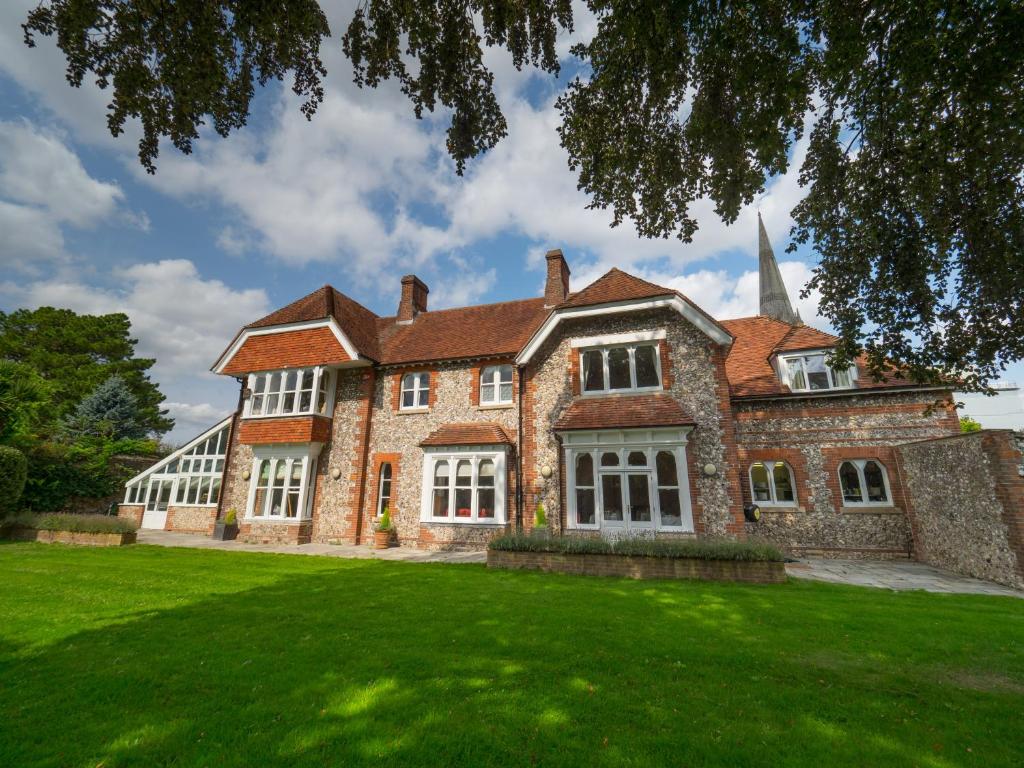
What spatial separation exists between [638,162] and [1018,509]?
38.6 ft

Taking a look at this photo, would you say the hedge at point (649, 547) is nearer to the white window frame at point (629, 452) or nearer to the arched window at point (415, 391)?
the white window frame at point (629, 452)

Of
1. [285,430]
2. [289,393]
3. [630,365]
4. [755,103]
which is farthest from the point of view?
[289,393]

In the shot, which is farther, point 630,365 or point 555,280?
point 555,280

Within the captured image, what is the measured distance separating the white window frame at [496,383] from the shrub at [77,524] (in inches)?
526

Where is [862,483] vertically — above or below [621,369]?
below

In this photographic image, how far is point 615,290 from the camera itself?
15508 mm

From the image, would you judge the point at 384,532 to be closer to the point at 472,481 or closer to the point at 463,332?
the point at 472,481

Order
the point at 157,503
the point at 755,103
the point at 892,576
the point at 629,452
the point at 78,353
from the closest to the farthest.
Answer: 1. the point at 755,103
2. the point at 892,576
3. the point at 629,452
4. the point at 157,503
5. the point at 78,353

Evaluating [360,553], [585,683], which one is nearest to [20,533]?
[360,553]

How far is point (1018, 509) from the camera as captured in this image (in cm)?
995

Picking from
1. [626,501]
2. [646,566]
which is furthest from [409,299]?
[646,566]

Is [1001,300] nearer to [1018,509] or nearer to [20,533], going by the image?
[1018,509]

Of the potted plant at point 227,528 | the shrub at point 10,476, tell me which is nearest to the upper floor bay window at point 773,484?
the potted plant at point 227,528

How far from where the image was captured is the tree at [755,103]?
4.45 m
